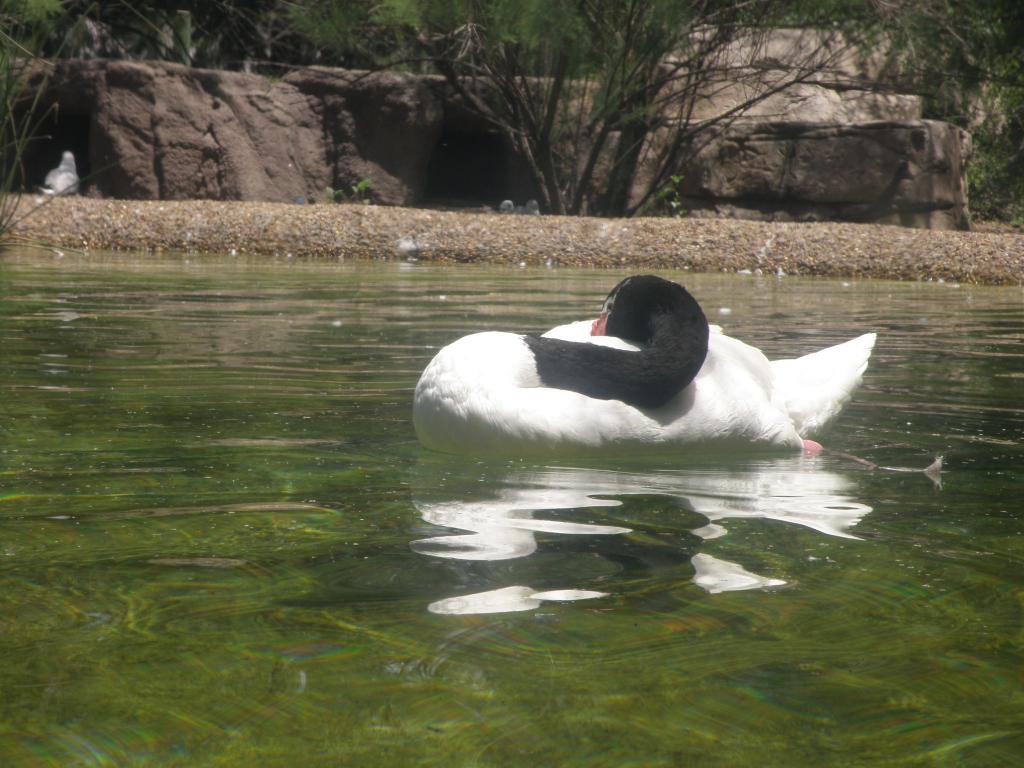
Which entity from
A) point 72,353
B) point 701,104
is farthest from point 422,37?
point 72,353

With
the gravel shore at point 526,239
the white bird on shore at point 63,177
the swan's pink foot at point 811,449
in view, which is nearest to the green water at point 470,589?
the swan's pink foot at point 811,449

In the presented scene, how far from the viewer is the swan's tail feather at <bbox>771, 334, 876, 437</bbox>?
425 centimetres

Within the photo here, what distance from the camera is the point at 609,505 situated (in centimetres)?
324

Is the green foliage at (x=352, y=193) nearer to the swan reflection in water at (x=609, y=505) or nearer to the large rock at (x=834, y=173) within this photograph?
the large rock at (x=834, y=173)

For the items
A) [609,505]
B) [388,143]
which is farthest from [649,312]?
[388,143]

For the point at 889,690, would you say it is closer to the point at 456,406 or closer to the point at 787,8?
the point at 456,406

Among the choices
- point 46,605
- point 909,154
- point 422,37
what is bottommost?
point 46,605

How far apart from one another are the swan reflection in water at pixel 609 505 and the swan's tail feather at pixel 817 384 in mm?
317

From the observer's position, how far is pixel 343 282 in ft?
32.0

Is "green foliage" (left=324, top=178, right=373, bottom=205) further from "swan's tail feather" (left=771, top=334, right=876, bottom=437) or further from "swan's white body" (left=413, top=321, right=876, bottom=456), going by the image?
"swan's white body" (left=413, top=321, right=876, bottom=456)

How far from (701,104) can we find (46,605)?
607 inches

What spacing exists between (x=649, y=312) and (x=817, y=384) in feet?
2.26

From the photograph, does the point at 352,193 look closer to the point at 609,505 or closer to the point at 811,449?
the point at 811,449

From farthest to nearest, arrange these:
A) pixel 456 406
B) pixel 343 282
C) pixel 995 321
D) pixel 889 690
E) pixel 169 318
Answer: pixel 343 282, pixel 995 321, pixel 169 318, pixel 456 406, pixel 889 690
